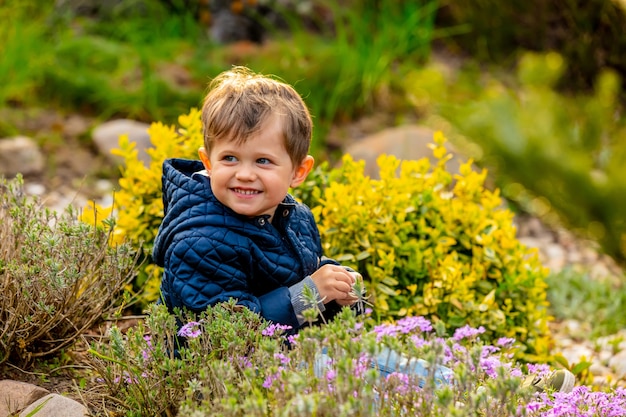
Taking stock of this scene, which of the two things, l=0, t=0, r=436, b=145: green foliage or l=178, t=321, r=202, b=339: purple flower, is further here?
l=0, t=0, r=436, b=145: green foliage

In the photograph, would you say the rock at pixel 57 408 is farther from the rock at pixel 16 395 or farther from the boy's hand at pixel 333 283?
the boy's hand at pixel 333 283

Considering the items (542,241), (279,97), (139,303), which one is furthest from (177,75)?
(279,97)

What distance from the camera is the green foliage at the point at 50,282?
2.54m

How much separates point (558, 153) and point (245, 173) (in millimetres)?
3450

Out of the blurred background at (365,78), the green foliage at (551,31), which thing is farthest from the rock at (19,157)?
the green foliage at (551,31)

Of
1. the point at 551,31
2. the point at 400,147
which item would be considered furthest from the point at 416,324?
the point at 551,31

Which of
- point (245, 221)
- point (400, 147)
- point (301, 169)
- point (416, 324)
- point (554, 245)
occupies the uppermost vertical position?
point (301, 169)

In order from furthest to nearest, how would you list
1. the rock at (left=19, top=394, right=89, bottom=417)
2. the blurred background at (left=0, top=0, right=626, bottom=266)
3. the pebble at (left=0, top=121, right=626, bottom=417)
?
the blurred background at (left=0, top=0, right=626, bottom=266)
the pebble at (left=0, top=121, right=626, bottom=417)
the rock at (left=19, top=394, right=89, bottom=417)

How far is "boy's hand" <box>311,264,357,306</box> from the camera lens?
2.50m

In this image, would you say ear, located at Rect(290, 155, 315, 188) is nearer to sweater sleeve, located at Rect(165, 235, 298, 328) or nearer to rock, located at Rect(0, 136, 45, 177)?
sweater sleeve, located at Rect(165, 235, 298, 328)

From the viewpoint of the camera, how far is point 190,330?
221 cm

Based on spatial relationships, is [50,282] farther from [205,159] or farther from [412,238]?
[412,238]

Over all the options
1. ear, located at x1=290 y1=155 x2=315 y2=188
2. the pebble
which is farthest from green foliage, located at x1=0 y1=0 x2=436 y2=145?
ear, located at x1=290 y1=155 x2=315 y2=188

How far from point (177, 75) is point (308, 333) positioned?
191 inches
